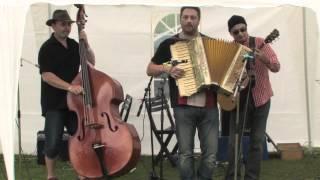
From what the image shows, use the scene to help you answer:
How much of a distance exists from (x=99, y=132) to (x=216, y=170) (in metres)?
1.93

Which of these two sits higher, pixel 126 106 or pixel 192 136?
pixel 126 106

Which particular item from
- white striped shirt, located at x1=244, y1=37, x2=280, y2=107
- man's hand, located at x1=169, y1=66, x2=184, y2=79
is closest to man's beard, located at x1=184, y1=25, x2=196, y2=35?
man's hand, located at x1=169, y1=66, x2=184, y2=79

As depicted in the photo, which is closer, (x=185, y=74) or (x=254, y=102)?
(x=185, y=74)

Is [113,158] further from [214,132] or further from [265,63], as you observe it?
[265,63]

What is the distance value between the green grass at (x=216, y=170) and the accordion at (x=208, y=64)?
1.80m

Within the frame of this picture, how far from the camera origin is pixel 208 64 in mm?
5086

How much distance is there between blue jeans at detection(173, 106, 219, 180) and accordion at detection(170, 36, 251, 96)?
229mm

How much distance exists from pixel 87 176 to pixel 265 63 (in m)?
1.90

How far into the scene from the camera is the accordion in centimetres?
508

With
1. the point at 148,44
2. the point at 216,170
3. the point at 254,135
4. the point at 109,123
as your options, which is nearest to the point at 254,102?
the point at 254,135

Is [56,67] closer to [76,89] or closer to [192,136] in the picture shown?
[76,89]

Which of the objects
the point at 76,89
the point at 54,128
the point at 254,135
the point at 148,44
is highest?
the point at 148,44

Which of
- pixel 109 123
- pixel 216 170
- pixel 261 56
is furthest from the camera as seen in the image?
pixel 216 170

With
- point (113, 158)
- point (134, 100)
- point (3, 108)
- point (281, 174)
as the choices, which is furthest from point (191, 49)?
point (134, 100)
